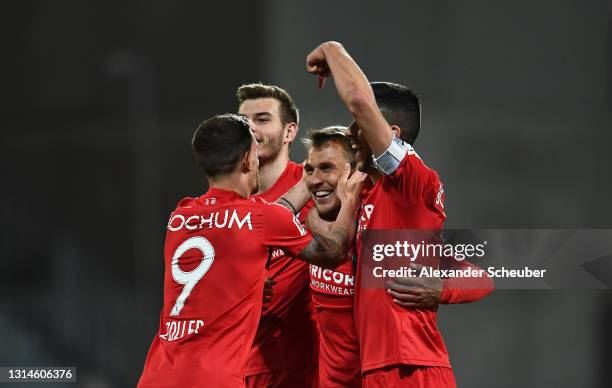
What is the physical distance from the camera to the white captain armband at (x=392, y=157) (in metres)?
2.83

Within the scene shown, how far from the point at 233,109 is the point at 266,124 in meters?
1.79

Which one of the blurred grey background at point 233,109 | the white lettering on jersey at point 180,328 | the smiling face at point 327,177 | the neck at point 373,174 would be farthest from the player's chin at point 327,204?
the blurred grey background at point 233,109

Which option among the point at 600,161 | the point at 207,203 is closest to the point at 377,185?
the point at 207,203

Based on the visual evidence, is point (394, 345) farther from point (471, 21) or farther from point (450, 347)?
point (471, 21)

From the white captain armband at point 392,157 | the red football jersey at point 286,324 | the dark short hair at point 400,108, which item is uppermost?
the dark short hair at point 400,108

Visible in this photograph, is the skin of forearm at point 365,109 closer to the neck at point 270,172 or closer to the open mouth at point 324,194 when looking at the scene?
the open mouth at point 324,194

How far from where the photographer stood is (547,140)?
6.14 m

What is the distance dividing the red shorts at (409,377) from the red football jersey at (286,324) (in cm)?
108

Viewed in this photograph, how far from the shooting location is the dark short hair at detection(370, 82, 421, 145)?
125 inches

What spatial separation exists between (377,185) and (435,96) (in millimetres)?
3192

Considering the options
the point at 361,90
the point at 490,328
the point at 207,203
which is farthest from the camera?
the point at 490,328

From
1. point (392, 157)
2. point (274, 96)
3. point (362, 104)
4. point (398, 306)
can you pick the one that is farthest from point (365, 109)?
point (274, 96)

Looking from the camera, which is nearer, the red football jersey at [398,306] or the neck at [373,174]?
the red football jersey at [398,306]

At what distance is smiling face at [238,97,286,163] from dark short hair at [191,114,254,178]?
1250 millimetres
